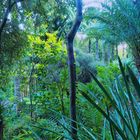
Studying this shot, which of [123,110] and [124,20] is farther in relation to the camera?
[124,20]

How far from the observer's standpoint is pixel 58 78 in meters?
5.68

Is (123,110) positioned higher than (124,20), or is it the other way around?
(124,20)

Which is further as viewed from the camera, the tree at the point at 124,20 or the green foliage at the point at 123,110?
the tree at the point at 124,20

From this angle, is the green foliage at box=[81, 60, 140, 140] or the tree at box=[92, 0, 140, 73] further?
the tree at box=[92, 0, 140, 73]

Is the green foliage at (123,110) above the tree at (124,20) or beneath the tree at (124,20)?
beneath

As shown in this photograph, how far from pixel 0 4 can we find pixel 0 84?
127 cm

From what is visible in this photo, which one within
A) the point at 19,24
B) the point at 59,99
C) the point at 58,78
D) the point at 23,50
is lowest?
the point at 59,99

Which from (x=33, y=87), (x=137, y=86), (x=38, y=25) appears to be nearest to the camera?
(x=137, y=86)

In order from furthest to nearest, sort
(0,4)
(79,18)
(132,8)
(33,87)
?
(33,87) < (132,8) < (0,4) < (79,18)

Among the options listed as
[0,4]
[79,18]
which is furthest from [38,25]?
[79,18]

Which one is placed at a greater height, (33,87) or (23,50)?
(23,50)

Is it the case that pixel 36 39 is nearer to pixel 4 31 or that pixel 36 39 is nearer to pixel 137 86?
pixel 4 31

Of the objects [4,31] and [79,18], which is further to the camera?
[4,31]

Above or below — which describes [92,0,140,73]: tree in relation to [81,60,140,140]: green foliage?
above
